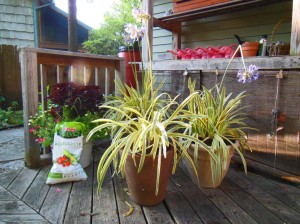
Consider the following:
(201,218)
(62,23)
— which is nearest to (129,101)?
(201,218)

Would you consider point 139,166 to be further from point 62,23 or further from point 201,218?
point 62,23

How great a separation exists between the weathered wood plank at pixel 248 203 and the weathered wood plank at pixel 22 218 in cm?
113

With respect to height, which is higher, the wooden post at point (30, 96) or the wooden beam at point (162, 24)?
the wooden beam at point (162, 24)

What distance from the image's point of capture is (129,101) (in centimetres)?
187

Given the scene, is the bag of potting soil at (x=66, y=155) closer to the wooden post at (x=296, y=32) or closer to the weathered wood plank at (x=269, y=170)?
the weathered wood plank at (x=269, y=170)

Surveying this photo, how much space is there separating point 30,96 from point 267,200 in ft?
6.07

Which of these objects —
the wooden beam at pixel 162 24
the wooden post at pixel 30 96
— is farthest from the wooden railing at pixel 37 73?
the wooden beam at pixel 162 24

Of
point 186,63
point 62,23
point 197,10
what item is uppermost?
point 62,23

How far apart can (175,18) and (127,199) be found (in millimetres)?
2691

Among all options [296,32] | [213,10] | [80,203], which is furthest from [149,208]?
[213,10]

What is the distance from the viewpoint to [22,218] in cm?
129

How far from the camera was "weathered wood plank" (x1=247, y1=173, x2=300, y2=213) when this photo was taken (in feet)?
4.87

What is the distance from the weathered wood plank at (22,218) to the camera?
1265 mm

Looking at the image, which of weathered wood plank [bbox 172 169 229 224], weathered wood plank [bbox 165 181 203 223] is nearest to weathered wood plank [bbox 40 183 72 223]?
weathered wood plank [bbox 165 181 203 223]
